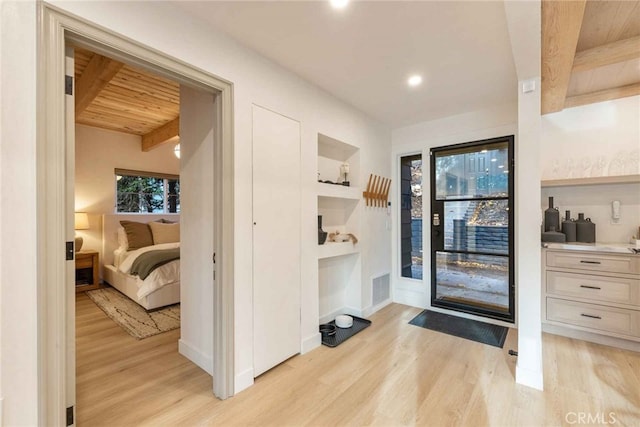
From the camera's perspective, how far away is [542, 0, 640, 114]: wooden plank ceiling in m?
1.64

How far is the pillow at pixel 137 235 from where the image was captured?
4.64 meters

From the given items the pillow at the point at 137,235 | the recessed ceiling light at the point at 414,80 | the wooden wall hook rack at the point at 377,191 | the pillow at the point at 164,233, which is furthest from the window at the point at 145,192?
the recessed ceiling light at the point at 414,80

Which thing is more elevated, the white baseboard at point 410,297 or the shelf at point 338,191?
the shelf at point 338,191

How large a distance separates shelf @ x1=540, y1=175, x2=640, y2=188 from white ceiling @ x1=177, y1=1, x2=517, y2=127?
1041 mm

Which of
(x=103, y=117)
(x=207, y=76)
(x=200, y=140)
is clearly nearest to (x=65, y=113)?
(x=207, y=76)

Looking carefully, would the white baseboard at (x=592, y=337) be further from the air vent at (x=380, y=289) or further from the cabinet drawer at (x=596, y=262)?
the air vent at (x=380, y=289)

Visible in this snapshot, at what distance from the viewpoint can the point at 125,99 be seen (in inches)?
149

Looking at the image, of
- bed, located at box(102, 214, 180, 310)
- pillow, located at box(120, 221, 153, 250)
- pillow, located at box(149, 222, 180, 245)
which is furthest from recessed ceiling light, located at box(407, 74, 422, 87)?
pillow, located at box(120, 221, 153, 250)

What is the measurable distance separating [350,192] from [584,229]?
2500mm

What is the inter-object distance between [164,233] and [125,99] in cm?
221

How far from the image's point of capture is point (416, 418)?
5.76 feet

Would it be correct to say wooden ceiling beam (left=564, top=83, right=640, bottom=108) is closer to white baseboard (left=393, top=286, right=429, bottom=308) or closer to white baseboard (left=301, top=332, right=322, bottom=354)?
white baseboard (left=393, top=286, right=429, bottom=308)

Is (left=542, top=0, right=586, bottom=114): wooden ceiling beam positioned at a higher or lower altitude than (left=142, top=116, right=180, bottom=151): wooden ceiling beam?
lower
